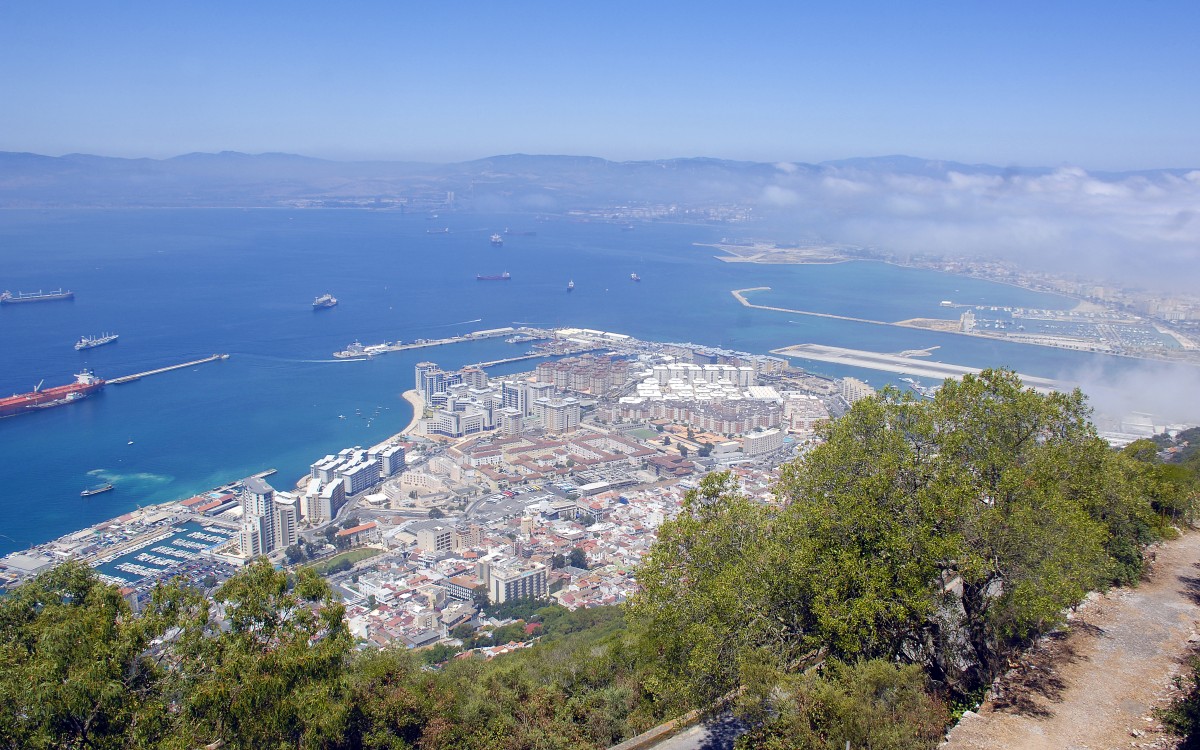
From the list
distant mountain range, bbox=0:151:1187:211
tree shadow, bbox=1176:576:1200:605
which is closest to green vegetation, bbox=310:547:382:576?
tree shadow, bbox=1176:576:1200:605

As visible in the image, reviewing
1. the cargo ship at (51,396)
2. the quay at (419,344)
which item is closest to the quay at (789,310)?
the quay at (419,344)

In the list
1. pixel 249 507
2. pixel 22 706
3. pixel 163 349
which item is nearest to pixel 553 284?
pixel 163 349

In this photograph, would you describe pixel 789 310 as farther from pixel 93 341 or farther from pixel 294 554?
pixel 93 341

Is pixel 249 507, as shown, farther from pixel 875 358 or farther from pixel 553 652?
pixel 875 358

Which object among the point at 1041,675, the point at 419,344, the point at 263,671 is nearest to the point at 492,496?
the point at 263,671

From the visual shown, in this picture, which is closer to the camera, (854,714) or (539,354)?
(854,714)

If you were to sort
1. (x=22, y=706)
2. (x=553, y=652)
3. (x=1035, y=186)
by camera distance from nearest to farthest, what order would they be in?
(x=22, y=706) → (x=553, y=652) → (x=1035, y=186)

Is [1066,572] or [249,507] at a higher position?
[1066,572]

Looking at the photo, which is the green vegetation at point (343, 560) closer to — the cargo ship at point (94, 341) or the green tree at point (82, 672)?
the green tree at point (82, 672)
